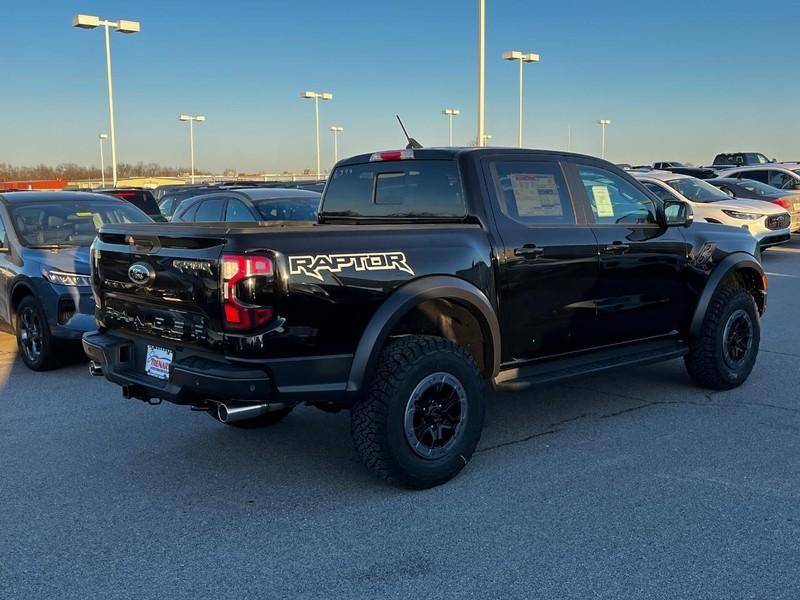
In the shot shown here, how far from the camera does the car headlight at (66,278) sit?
7375mm

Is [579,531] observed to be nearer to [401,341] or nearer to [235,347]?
[401,341]

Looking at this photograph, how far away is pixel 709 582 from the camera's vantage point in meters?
3.35

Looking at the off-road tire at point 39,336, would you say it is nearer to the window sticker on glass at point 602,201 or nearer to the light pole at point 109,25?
the window sticker on glass at point 602,201

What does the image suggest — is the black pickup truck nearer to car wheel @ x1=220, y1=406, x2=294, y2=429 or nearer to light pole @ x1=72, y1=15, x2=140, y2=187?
car wheel @ x1=220, y1=406, x2=294, y2=429

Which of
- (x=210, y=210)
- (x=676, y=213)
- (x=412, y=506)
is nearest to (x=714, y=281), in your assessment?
(x=676, y=213)

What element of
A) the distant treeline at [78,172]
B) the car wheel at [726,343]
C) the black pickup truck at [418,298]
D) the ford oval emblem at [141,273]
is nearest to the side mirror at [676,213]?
the black pickup truck at [418,298]

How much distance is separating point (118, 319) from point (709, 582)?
11.2 ft

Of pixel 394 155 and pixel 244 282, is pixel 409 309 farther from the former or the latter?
pixel 394 155

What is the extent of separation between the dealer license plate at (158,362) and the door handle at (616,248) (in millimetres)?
2957

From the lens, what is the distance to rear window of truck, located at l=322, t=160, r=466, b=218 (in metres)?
5.09

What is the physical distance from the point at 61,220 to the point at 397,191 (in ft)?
15.1

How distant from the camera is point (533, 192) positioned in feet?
17.2

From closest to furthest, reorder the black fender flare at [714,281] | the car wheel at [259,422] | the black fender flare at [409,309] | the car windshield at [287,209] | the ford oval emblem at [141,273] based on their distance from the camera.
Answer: the black fender flare at [409,309] < the ford oval emblem at [141,273] < the car wheel at [259,422] < the black fender flare at [714,281] < the car windshield at [287,209]

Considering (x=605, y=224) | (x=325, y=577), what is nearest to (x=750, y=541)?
(x=325, y=577)
